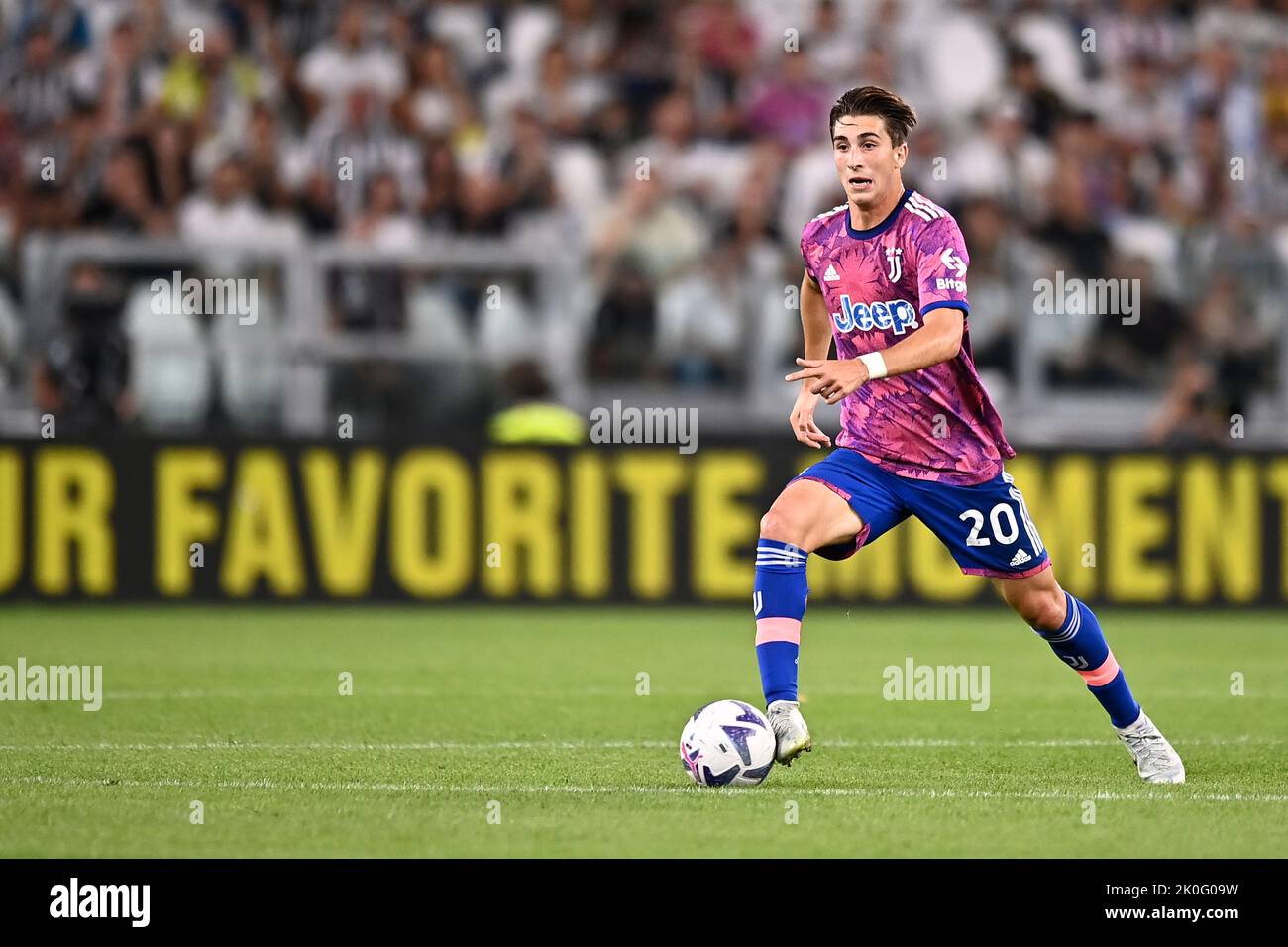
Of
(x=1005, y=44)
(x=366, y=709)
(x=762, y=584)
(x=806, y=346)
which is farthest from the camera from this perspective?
(x=1005, y=44)

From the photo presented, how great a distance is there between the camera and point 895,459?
7.63 metres

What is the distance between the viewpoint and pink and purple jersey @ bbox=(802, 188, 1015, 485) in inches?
296

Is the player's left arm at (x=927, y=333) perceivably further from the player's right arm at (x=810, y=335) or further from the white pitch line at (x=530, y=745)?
the white pitch line at (x=530, y=745)

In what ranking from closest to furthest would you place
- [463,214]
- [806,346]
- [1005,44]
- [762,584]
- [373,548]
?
[762,584] < [806,346] < [373,548] < [463,214] < [1005,44]

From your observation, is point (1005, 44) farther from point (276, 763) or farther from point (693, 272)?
point (276, 763)

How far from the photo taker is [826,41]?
1800 centimetres

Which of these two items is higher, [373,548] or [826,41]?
[826,41]

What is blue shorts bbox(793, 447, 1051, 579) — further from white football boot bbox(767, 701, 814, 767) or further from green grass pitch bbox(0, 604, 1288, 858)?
green grass pitch bbox(0, 604, 1288, 858)
